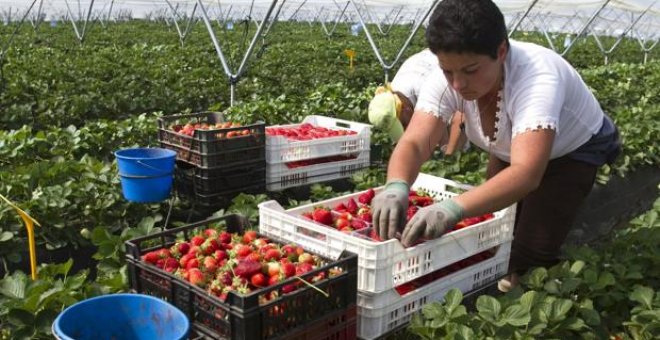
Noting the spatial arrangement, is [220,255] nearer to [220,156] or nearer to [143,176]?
[143,176]

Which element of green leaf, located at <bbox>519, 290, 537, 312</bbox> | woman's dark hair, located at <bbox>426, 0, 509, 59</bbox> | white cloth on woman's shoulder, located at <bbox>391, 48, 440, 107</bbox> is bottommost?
green leaf, located at <bbox>519, 290, 537, 312</bbox>

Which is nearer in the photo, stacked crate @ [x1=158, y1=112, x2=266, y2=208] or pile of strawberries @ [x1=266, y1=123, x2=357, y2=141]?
stacked crate @ [x1=158, y1=112, x2=266, y2=208]

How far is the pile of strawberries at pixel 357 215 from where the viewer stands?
2.79 m

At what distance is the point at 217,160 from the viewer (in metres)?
4.36

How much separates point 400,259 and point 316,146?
8.19ft

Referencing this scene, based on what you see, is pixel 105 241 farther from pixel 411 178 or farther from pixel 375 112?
pixel 375 112

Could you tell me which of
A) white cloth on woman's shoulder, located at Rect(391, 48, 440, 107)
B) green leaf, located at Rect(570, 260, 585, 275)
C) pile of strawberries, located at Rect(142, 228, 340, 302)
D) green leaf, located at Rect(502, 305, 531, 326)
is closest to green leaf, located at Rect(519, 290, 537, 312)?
green leaf, located at Rect(502, 305, 531, 326)

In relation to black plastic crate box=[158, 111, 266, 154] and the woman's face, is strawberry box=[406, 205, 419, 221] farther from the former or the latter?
black plastic crate box=[158, 111, 266, 154]

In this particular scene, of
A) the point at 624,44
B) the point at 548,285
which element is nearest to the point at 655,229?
the point at 548,285

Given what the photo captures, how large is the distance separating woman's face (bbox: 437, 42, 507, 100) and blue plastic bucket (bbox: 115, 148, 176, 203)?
84.1 inches

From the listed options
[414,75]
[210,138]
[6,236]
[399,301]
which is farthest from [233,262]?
[414,75]

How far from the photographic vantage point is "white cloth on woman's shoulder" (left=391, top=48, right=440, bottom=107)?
13.5 ft

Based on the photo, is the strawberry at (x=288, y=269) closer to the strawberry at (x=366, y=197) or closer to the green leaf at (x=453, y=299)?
the green leaf at (x=453, y=299)

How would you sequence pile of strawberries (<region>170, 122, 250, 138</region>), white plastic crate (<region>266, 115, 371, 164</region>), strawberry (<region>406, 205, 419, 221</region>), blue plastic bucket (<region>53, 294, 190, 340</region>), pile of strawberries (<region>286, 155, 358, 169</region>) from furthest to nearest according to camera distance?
pile of strawberries (<region>286, 155, 358, 169</region>) → white plastic crate (<region>266, 115, 371, 164</region>) → pile of strawberries (<region>170, 122, 250, 138</region>) → strawberry (<region>406, 205, 419, 221</region>) → blue plastic bucket (<region>53, 294, 190, 340</region>)
